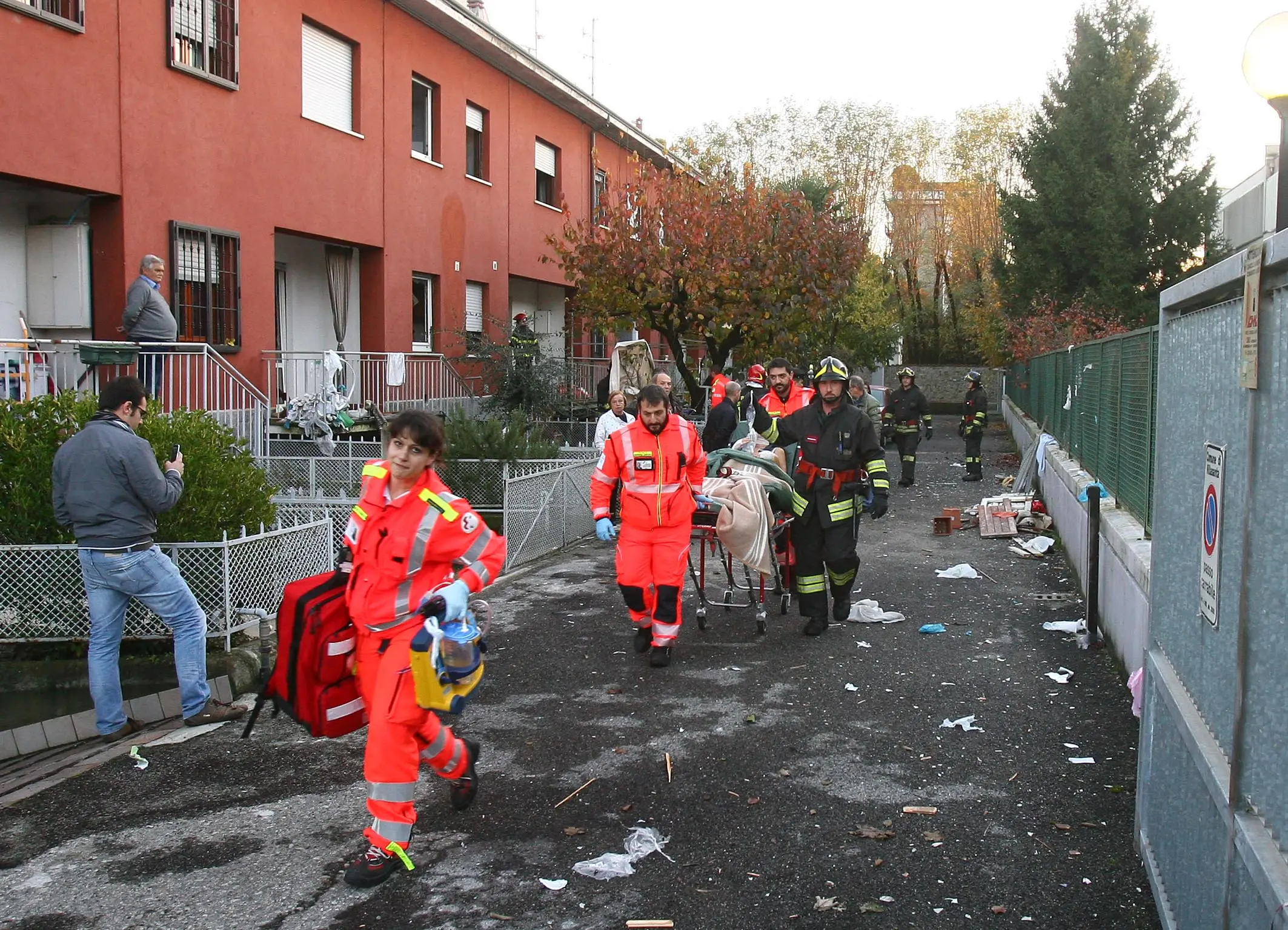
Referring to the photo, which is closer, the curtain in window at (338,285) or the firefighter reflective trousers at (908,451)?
the curtain in window at (338,285)

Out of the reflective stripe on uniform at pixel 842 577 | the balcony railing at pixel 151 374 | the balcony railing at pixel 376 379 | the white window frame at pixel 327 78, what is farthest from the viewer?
the white window frame at pixel 327 78

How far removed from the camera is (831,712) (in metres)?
6.47

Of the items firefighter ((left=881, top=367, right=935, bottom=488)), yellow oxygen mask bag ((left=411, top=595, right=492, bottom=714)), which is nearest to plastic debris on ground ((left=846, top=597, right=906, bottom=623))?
yellow oxygen mask bag ((left=411, top=595, right=492, bottom=714))

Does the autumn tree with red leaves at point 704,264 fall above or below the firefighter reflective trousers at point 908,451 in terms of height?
above

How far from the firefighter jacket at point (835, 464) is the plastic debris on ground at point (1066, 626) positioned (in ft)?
5.27

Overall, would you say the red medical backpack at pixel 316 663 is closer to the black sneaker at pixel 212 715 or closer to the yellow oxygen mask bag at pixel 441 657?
the yellow oxygen mask bag at pixel 441 657

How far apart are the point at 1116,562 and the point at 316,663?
5.26 m

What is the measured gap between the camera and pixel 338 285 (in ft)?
59.4

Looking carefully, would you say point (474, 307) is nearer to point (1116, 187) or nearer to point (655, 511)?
point (655, 511)

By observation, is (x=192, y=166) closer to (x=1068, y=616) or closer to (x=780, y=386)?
(x=780, y=386)

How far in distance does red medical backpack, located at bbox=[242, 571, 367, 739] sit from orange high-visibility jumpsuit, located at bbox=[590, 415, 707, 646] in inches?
124

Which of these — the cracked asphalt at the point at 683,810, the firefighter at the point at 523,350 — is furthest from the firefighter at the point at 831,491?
the firefighter at the point at 523,350

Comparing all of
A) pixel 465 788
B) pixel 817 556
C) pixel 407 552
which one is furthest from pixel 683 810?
pixel 817 556

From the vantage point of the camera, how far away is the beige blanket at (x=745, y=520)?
8.15 meters
